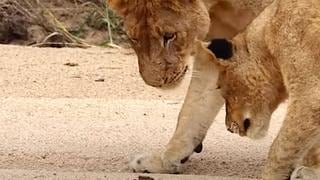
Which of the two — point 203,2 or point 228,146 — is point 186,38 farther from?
point 228,146

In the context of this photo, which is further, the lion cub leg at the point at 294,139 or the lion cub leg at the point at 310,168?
the lion cub leg at the point at 310,168

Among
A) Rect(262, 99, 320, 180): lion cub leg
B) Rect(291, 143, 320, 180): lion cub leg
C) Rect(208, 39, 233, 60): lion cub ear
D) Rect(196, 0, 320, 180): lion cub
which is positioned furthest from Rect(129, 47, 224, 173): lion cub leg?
Rect(262, 99, 320, 180): lion cub leg

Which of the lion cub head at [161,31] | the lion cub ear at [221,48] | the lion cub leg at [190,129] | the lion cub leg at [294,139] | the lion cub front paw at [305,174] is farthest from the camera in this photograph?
the lion cub leg at [190,129]

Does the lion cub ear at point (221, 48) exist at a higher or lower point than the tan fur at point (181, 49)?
higher

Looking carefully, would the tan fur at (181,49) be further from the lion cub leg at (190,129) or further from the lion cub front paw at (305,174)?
the lion cub front paw at (305,174)

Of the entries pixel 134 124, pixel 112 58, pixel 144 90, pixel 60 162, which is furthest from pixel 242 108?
pixel 112 58

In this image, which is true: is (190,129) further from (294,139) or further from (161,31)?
(294,139)

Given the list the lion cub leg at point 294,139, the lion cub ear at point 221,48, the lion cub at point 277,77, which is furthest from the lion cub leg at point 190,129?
the lion cub leg at point 294,139

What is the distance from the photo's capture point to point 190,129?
17.6 ft

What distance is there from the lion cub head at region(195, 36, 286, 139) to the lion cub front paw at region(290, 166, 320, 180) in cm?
34

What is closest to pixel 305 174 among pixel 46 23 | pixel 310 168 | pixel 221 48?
pixel 310 168

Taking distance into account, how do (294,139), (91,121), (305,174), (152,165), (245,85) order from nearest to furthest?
1. (294,139)
2. (305,174)
3. (245,85)
4. (152,165)
5. (91,121)

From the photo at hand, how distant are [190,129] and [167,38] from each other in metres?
0.60

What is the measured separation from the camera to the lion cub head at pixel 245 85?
476cm
